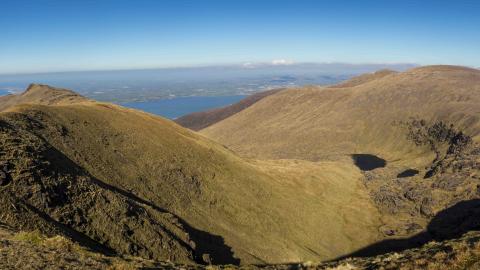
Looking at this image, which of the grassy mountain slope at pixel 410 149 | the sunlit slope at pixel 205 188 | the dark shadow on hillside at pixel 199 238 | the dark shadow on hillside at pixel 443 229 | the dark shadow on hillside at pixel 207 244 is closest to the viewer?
the dark shadow on hillside at pixel 199 238

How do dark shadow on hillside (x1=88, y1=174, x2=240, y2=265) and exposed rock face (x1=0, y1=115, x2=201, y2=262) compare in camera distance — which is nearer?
exposed rock face (x1=0, y1=115, x2=201, y2=262)

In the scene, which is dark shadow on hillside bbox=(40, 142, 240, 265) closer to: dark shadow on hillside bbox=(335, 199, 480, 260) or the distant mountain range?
the distant mountain range

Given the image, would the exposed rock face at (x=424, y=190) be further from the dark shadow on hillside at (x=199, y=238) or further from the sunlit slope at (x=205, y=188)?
the dark shadow on hillside at (x=199, y=238)

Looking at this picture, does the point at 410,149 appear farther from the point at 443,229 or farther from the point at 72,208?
the point at 72,208

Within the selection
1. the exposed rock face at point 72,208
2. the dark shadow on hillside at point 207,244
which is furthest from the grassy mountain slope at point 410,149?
the exposed rock face at point 72,208

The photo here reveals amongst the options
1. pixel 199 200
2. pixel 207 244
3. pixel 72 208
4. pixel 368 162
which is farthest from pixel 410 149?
pixel 72 208

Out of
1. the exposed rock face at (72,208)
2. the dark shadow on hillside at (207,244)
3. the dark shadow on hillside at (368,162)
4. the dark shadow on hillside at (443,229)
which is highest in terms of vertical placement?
the exposed rock face at (72,208)

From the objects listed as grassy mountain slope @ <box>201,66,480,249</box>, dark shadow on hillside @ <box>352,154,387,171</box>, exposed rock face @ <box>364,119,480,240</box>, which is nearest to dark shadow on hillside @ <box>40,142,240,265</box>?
grassy mountain slope @ <box>201,66,480,249</box>
